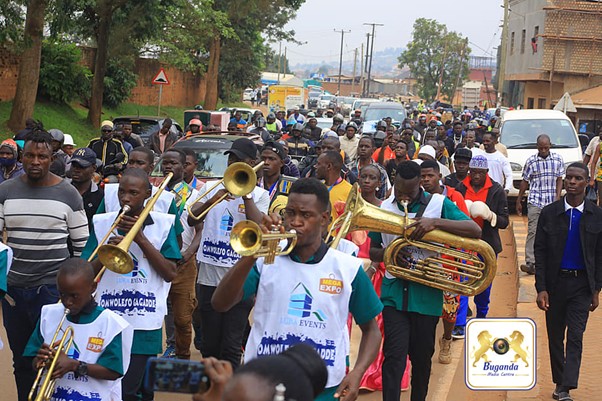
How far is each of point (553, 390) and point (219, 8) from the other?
1416 inches

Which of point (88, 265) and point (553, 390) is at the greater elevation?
point (88, 265)

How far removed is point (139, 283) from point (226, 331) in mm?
1147

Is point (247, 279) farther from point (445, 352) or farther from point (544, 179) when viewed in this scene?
point (544, 179)

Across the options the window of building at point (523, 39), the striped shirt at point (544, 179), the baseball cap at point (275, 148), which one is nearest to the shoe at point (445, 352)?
the baseball cap at point (275, 148)

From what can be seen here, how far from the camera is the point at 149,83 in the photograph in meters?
47.3

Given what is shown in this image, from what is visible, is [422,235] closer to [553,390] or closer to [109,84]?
[553,390]

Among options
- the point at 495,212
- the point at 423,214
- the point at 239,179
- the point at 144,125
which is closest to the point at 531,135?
the point at 144,125

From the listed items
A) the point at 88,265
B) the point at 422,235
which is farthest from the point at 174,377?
the point at 422,235

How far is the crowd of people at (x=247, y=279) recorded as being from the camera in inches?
180

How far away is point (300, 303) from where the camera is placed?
15.0ft

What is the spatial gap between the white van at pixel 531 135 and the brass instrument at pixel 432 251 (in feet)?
41.7

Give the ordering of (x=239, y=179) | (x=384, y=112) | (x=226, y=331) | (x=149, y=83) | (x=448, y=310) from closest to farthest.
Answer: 1. (x=239, y=179)
2. (x=226, y=331)
3. (x=448, y=310)
4. (x=384, y=112)
5. (x=149, y=83)

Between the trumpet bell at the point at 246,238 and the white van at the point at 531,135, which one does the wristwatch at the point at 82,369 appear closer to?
the trumpet bell at the point at 246,238

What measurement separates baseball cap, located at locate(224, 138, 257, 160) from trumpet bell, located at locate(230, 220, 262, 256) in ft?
10.1
